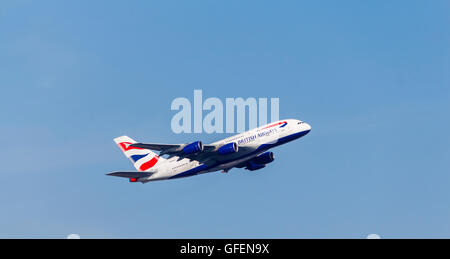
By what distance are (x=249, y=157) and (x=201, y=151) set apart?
23.6 feet

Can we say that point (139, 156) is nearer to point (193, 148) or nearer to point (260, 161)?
point (193, 148)

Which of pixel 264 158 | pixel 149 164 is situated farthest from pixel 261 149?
pixel 149 164

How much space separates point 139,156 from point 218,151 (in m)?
18.1

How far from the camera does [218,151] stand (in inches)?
3595

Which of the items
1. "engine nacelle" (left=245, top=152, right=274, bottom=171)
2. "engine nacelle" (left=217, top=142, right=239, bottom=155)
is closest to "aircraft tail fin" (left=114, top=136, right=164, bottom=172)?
"engine nacelle" (left=217, top=142, right=239, bottom=155)

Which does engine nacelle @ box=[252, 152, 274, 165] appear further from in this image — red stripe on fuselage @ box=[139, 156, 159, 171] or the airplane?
red stripe on fuselage @ box=[139, 156, 159, 171]

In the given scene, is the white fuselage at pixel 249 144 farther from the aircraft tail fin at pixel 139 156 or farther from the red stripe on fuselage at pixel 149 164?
the aircraft tail fin at pixel 139 156

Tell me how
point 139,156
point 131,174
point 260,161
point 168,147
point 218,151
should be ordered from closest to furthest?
point 168,147 < point 218,151 < point 131,174 < point 260,161 < point 139,156

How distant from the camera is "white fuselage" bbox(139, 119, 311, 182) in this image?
91188 mm

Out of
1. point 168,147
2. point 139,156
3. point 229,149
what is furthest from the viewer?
point 139,156
